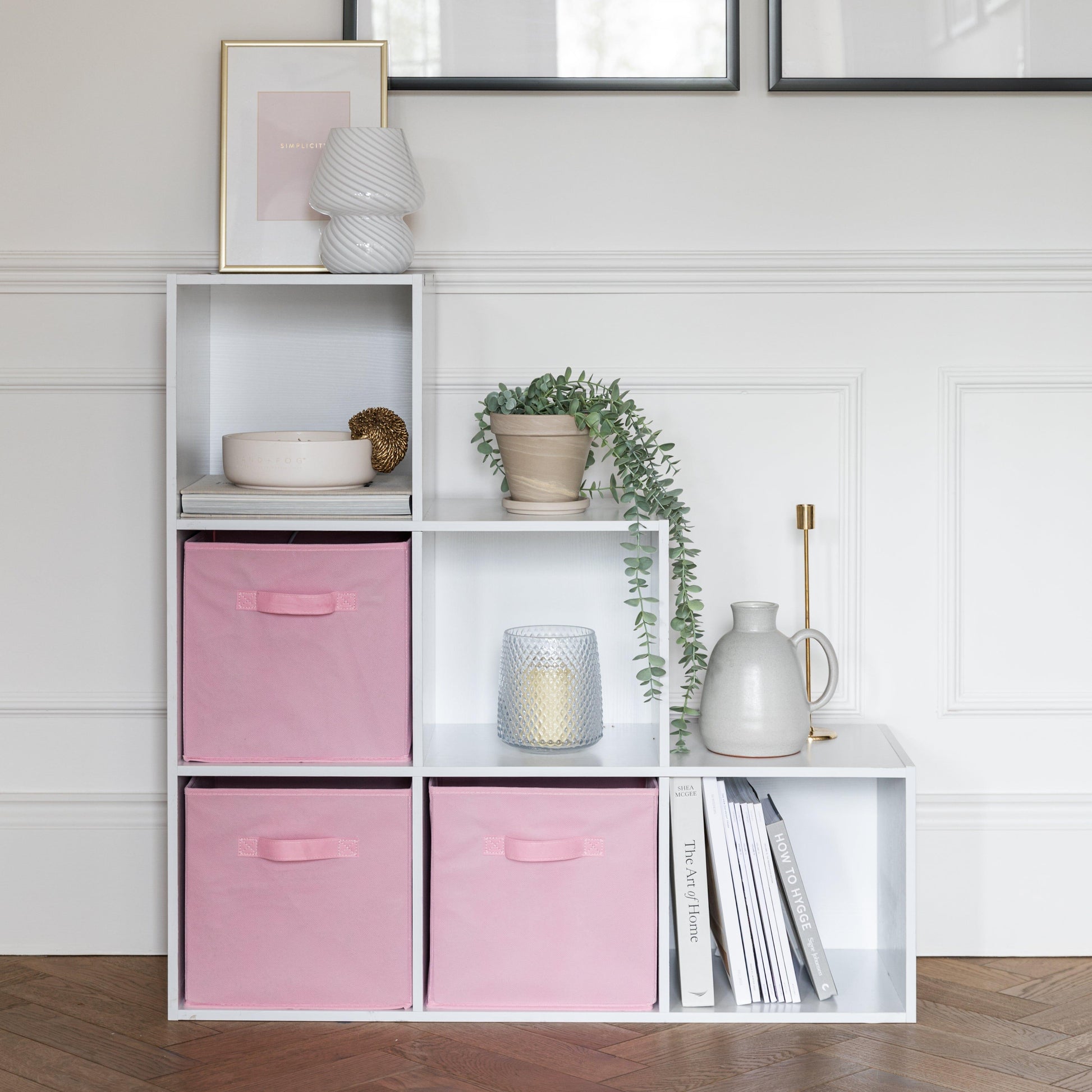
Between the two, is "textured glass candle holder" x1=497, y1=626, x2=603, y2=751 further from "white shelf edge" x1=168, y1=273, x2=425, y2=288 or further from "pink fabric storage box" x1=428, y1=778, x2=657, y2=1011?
"white shelf edge" x1=168, y1=273, x2=425, y2=288

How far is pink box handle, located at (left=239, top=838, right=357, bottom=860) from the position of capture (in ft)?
5.76

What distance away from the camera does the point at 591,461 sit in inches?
74.3

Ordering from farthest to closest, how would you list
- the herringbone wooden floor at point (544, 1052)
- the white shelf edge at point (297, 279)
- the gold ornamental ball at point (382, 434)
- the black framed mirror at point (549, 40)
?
the black framed mirror at point (549, 40)
the gold ornamental ball at point (382, 434)
the white shelf edge at point (297, 279)
the herringbone wooden floor at point (544, 1052)

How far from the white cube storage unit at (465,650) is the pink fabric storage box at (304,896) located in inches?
1.1

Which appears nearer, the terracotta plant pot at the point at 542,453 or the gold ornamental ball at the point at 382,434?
the terracotta plant pot at the point at 542,453

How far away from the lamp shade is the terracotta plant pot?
37cm

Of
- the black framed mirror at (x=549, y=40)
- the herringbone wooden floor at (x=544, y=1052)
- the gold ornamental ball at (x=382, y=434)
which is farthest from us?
the black framed mirror at (x=549, y=40)

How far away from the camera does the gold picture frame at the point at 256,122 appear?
1.94m

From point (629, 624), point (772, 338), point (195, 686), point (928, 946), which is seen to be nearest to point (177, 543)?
point (195, 686)

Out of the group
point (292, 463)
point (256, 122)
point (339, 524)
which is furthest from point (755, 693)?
point (256, 122)

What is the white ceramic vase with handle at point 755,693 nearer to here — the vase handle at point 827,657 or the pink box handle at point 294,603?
the vase handle at point 827,657

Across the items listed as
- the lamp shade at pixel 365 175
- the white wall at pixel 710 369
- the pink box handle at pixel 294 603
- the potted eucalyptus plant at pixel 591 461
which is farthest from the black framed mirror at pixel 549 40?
the pink box handle at pixel 294 603

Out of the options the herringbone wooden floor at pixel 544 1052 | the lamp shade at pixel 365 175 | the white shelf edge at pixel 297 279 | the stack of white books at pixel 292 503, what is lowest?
the herringbone wooden floor at pixel 544 1052

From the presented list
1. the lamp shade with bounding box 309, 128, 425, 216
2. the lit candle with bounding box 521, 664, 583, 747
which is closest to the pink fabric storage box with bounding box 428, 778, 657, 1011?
the lit candle with bounding box 521, 664, 583, 747
